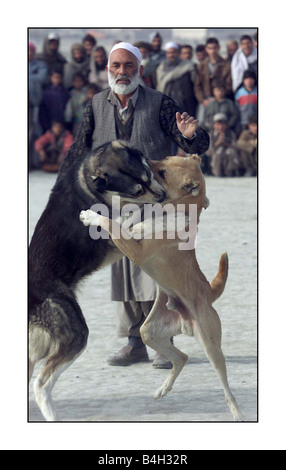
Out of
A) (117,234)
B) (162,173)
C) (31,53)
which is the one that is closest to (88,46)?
(31,53)

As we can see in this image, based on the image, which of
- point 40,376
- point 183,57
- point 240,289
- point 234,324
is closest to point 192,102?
point 183,57

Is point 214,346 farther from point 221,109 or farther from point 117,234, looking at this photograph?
point 221,109

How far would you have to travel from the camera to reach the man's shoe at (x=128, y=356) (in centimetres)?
802

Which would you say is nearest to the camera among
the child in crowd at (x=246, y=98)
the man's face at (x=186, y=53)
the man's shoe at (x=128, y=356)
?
the man's shoe at (x=128, y=356)

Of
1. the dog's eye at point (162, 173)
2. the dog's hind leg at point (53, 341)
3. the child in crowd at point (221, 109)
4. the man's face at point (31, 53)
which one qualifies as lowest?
the dog's hind leg at point (53, 341)

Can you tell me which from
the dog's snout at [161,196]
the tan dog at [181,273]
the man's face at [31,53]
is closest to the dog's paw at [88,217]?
the tan dog at [181,273]

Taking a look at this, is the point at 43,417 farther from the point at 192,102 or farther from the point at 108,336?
the point at 192,102

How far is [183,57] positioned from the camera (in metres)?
16.7

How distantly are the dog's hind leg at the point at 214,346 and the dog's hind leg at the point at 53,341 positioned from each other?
2.50 feet

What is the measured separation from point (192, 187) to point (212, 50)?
10.1 meters

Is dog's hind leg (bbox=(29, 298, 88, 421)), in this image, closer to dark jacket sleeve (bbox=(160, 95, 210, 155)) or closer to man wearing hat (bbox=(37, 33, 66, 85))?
dark jacket sleeve (bbox=(160, 95, 210, 155))

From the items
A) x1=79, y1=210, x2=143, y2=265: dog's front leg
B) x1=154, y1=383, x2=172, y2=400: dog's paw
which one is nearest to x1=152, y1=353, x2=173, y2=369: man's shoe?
x1=154, y1=383, x2=172, y2=400: dog's paw

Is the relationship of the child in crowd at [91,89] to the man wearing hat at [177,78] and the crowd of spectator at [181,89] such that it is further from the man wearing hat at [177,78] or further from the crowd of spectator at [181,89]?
the man wearing hat at [177,78]

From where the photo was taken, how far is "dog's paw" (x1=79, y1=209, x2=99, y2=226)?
21.5 ft
